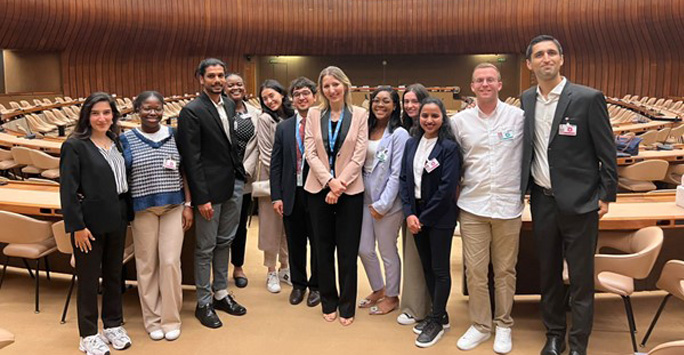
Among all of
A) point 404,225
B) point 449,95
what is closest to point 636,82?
point 449,95

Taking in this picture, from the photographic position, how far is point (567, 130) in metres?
2.70

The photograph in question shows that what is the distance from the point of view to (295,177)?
11.6ft

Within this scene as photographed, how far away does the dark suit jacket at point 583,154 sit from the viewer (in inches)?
105

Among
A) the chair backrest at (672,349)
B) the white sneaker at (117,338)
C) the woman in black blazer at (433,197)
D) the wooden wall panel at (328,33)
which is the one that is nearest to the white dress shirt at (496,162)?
the woman in black blazer at (433,197)

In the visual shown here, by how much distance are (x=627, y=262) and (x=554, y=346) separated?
1.95ft

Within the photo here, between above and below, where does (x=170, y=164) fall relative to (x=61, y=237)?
above

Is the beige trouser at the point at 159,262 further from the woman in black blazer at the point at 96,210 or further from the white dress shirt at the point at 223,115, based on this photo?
the white dress shirt at the point at 223,115

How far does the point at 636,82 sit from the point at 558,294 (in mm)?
15663

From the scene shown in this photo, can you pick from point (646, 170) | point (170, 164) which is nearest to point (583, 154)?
point (170, 164)

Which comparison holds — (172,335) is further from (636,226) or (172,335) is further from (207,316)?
(636,226)

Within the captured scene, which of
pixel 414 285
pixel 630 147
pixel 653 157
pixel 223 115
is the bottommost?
pixel 414 285

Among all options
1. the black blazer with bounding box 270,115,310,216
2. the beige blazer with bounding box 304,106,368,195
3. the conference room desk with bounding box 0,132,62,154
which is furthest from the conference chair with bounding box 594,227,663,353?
the conference room desk with bounding box 0,132,62,154

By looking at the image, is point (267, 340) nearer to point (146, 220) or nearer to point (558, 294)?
point (146, 220)

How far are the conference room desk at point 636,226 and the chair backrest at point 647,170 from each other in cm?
188
